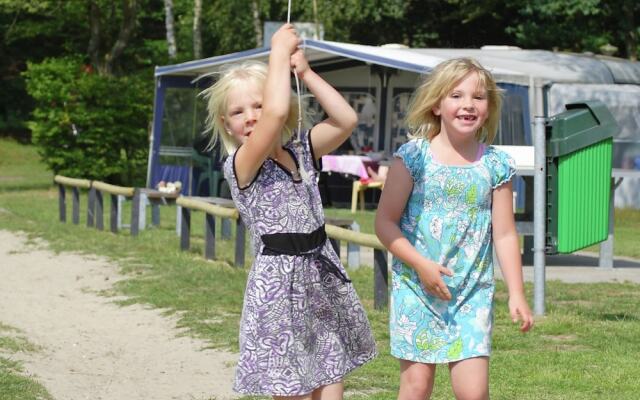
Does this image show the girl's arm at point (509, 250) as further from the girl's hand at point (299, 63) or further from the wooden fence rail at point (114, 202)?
the wooden fence rail at point (114, 202)

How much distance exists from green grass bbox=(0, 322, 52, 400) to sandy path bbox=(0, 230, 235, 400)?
8cm

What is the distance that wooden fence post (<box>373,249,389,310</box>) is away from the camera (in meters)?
9.20

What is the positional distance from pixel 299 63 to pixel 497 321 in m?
4.79

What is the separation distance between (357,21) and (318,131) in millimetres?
32214

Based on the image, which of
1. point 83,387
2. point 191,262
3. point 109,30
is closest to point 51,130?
point 109,30

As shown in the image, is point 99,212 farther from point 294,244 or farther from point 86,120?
point 294,244

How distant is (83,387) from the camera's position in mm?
7031

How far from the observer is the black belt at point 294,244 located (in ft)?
14.6

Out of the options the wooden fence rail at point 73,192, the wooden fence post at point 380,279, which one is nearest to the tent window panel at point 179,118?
the wooden fence rail at point 73,192

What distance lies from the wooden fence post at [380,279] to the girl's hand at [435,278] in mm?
4650

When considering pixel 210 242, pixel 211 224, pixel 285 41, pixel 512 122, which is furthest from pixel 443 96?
pixel 512 122

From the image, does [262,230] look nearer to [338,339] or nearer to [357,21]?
[338,339]

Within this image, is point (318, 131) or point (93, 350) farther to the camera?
point (93, 350)

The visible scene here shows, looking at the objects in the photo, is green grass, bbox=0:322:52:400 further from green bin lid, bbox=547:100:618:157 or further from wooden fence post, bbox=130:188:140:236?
wooden fence post, bbox=130:188:140:236
